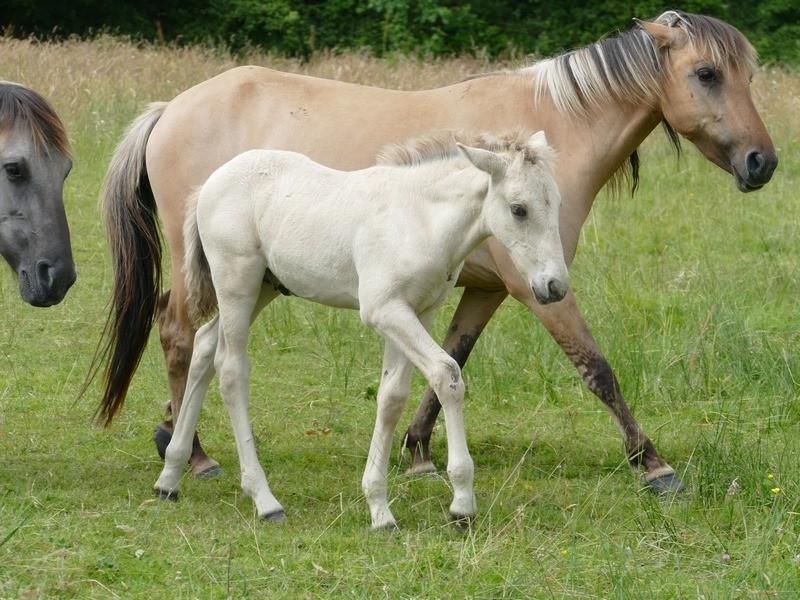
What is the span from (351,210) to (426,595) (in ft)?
4.96

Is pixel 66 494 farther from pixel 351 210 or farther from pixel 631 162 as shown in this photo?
pixel 631 162

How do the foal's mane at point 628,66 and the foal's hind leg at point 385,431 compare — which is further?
the foal's mane at point 628,66

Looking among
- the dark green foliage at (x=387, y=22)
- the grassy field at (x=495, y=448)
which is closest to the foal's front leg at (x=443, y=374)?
the grassy field at (x=495, y=448)

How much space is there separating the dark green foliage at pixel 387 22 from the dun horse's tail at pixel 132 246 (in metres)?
16.2

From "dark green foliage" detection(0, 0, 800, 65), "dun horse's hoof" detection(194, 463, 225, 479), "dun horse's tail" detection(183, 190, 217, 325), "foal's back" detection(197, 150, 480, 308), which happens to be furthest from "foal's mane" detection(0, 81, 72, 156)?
"dark green foliage" detection(0, 0, 800, 65)

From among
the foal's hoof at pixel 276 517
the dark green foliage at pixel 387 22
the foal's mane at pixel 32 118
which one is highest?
the foal's mane at pixel 32 118

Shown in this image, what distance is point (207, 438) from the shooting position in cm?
572

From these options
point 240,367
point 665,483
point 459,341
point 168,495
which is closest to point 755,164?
point 665,483

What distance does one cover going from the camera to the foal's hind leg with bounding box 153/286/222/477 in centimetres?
513

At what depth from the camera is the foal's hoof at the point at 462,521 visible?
3959 mm

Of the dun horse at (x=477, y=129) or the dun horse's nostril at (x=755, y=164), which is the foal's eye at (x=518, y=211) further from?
the dun horse's nostril at (x=755, y=164)

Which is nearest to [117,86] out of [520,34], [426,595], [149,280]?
[149,280]

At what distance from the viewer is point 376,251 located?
4.02 m

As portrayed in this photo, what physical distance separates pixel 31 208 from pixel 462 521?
2248 mm
